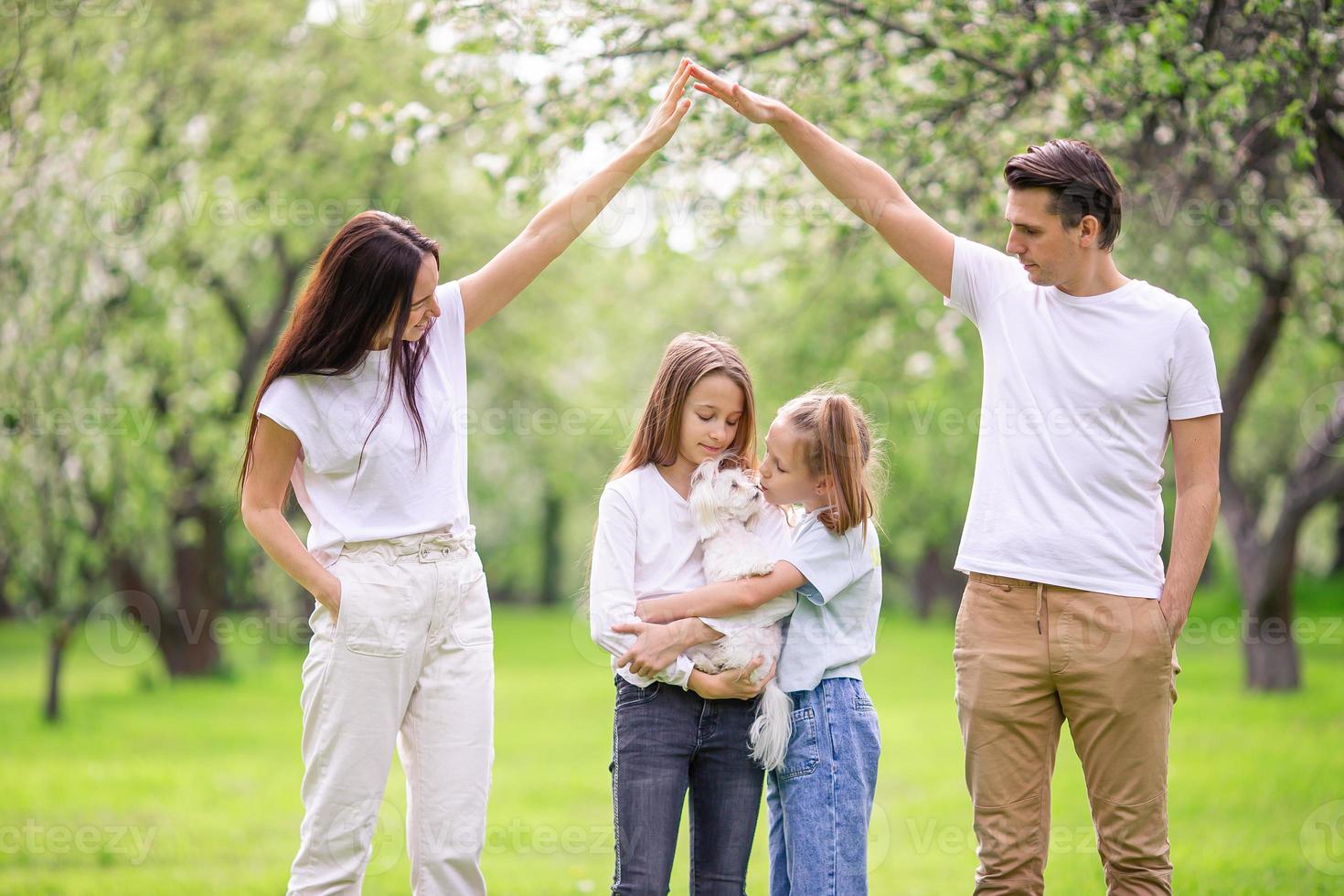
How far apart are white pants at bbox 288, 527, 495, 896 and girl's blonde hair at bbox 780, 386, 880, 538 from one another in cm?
88

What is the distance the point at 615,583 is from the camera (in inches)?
118

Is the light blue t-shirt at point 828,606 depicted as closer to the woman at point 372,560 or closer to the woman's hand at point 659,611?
the woman's hand at point 659,611

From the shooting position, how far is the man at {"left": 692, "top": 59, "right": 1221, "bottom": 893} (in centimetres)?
290

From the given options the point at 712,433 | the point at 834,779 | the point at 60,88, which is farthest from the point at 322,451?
the point at 60,88

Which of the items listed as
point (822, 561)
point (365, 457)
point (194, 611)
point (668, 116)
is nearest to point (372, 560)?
point (365, 457)

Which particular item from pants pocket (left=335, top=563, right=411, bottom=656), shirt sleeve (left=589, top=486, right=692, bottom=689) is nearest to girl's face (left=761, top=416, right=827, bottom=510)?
shirt sleeve (left=589, top=486, right=692, bottom=689)

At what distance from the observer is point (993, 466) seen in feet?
9.92

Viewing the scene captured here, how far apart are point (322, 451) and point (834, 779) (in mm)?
1461

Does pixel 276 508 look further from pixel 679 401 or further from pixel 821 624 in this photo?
pixel 821 624

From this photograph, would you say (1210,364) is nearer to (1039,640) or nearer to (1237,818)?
(1039,640)

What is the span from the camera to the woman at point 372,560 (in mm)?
2883

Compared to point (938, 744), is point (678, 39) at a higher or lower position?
higher

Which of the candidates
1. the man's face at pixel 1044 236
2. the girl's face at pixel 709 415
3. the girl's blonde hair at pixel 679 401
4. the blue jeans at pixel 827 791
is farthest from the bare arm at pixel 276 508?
the man's face at pixel 1044 236

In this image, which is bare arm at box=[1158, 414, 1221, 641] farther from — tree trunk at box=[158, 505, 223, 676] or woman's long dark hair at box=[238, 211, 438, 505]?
tree trunk at box=[158, 505, 223, 676]
